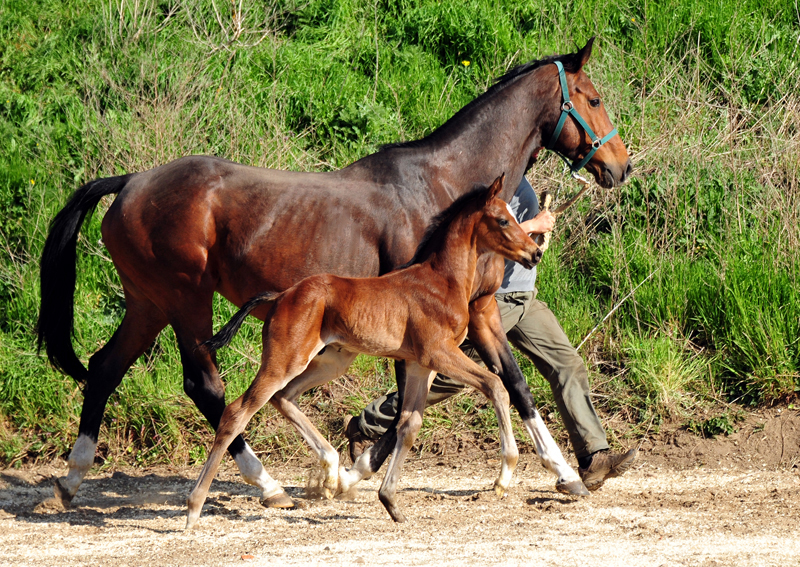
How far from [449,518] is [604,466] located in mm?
1054

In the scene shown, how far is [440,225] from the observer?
4805mm

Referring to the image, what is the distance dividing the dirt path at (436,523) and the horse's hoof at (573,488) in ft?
0.18

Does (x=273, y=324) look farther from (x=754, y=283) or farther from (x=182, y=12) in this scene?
(x=182, y=12)

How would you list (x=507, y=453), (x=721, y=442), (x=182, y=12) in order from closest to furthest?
(x=507, y=453) < (x=721, y=442) < (x=182, y=12)

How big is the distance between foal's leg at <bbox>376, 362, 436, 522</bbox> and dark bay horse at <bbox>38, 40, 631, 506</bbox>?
251 mm

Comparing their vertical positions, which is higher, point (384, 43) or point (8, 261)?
point (384, 43)

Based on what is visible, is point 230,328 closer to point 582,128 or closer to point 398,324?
point 398,324

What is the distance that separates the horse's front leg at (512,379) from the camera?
499 cm

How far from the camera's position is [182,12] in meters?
9.59

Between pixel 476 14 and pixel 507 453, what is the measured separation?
663cm

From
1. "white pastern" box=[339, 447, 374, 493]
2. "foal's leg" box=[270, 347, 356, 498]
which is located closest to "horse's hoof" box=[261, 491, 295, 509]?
"foal's leg" box=[270, 347, 356, 498]

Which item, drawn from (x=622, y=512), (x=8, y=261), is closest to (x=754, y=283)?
(x=622, y=512)

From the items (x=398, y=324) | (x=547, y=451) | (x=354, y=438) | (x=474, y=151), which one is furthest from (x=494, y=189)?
(x=354, y=438)

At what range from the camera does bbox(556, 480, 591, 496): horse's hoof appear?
16.5 ft
